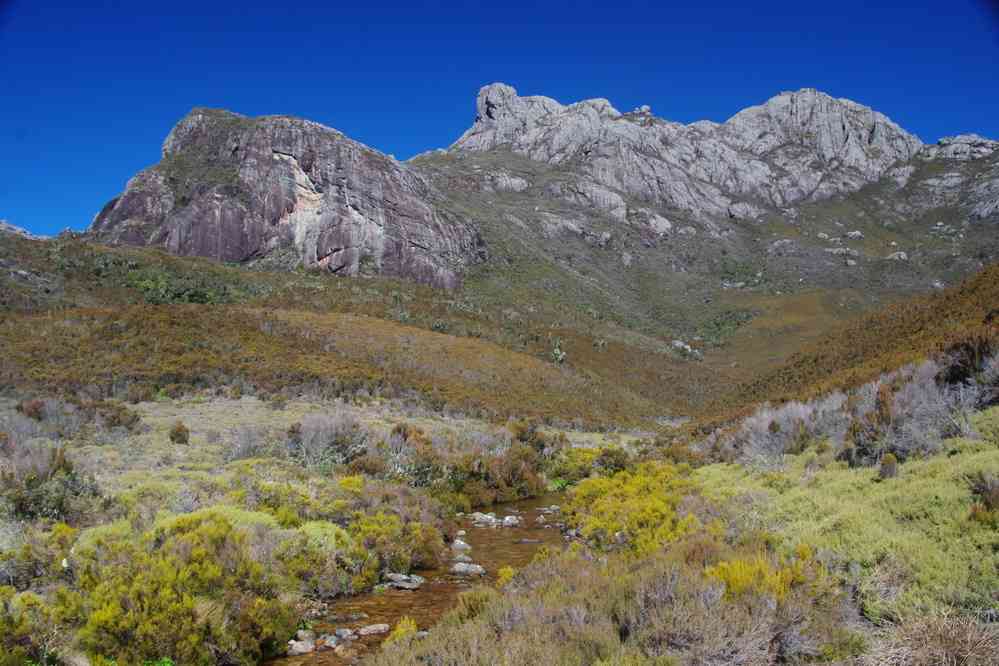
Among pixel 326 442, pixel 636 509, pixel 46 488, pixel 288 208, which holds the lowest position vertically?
pixel 636 509

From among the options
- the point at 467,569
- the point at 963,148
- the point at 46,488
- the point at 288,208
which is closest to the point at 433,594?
the point at 467,569

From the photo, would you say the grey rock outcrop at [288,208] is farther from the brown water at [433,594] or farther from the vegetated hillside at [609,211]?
the brown water at [433,594]

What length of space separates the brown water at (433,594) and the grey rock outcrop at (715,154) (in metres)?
129

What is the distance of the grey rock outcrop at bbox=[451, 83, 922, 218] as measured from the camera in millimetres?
152875

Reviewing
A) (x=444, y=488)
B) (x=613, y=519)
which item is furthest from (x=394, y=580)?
(x=444, y=488)

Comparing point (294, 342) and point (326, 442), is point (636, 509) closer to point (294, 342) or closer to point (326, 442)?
point (326, 442)

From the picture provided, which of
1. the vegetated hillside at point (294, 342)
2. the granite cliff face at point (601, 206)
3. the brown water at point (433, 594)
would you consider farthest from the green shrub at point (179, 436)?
the granite cliff face at point (601, 206)

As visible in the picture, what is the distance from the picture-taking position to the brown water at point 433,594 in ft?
24.7

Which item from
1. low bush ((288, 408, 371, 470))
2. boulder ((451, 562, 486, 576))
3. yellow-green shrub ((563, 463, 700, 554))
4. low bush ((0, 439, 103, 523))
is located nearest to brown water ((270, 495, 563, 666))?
boulder ((451, 562, 486, 576))

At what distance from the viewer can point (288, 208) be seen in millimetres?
76250

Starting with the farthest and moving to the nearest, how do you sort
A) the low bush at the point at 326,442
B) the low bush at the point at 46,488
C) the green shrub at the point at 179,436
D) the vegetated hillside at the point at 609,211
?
the vegetated hillside at the point at 609,211, the low bush at the point at 326,442, the green shrub at the point at 179,436, the low bush at the point at 46,488

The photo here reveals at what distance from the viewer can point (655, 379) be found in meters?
58.2

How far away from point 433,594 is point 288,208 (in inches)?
2964

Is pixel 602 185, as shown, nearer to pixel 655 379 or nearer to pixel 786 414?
pixel 655 379
